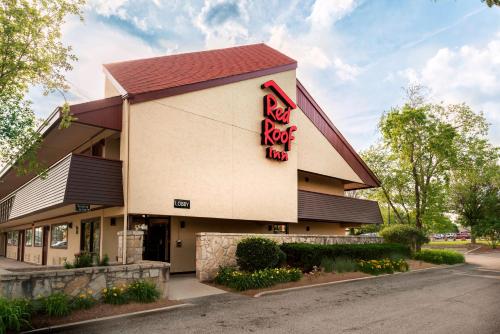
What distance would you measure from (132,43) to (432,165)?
2586 cm

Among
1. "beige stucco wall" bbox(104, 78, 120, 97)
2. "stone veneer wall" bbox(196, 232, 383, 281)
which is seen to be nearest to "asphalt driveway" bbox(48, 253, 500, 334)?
"stone veneer wall" bbox(196, 232, 383, 281)

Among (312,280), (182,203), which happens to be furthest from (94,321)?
(312,280)

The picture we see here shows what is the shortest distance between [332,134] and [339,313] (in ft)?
57.1

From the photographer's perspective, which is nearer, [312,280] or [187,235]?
[312,280]

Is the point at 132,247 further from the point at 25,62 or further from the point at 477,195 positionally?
the point at 477,195

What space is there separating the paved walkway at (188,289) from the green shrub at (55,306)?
3.47m

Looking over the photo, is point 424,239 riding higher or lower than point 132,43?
lower

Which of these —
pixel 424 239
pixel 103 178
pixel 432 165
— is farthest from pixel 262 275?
pixel 432 165

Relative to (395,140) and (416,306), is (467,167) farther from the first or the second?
(416,306)

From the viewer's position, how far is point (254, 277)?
13648 mm

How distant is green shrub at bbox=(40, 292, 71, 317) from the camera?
29.2 ft

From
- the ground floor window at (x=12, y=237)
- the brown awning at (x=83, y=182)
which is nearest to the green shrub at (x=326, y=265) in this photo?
the brown awning at (x=83, y=182)

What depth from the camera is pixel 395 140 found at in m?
30.6

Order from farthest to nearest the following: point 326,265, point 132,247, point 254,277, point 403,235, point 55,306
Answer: point 403,235 → point 326,265 → point 254,277 → point 132,247 → point 55,306
